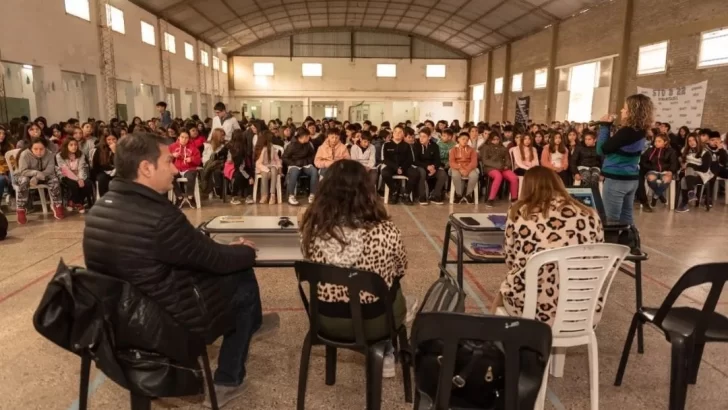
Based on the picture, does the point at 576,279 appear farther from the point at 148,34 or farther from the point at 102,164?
the point at 148,34

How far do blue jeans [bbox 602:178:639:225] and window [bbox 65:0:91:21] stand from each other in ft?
→ 37.2

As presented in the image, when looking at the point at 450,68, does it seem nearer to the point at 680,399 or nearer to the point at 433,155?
the point at 433,155

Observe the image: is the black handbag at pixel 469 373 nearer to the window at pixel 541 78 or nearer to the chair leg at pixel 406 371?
the chair leg at pixel 406 371

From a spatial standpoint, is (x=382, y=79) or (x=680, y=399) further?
A: (x=382, y=79)

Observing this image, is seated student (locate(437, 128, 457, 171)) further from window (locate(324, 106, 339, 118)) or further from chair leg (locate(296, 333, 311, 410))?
window (locate(324, 106, 339, 118))

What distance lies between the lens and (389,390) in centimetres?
254

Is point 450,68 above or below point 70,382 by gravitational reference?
above

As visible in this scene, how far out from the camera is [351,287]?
197 centimetres

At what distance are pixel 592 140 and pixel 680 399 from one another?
6359 millimetres

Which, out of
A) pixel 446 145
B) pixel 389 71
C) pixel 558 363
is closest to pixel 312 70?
pixel 389 71

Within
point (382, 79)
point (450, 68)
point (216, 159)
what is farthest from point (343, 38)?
point (216, 159)

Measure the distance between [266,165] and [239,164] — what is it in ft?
1.37

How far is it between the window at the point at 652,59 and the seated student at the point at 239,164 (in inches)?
352

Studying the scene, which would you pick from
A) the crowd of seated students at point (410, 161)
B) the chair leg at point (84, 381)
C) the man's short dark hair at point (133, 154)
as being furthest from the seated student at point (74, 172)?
the man's short dark hair at point (133, 154)
